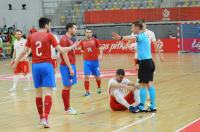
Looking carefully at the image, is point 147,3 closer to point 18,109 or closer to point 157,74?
point 157,74

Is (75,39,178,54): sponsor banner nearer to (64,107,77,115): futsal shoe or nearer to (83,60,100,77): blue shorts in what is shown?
(83,60,100,77): blue shorts

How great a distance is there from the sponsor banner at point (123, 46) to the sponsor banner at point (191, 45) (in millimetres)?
589

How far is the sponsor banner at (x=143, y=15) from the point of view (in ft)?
119

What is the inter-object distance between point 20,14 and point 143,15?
10.2 meters

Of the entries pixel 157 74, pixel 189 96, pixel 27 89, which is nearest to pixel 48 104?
pixel 189 96

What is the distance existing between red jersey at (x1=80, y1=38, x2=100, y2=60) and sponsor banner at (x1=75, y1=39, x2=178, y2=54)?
1954 cm

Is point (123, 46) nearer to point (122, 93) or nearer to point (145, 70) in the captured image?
point (122, 93)

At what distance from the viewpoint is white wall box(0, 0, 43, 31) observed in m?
40.4

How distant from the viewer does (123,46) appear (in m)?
36.4

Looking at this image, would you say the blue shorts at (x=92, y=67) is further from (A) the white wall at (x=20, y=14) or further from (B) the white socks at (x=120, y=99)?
(A) the white wall at (x=20, y=14)

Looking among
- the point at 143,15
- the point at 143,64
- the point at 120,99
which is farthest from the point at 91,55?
the point at 143,15

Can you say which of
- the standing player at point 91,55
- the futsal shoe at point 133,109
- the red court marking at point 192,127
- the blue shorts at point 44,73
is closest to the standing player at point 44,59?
the blue shorts at point 44,73

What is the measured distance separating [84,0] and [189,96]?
29.3 metres

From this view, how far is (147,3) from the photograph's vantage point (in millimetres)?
39594
